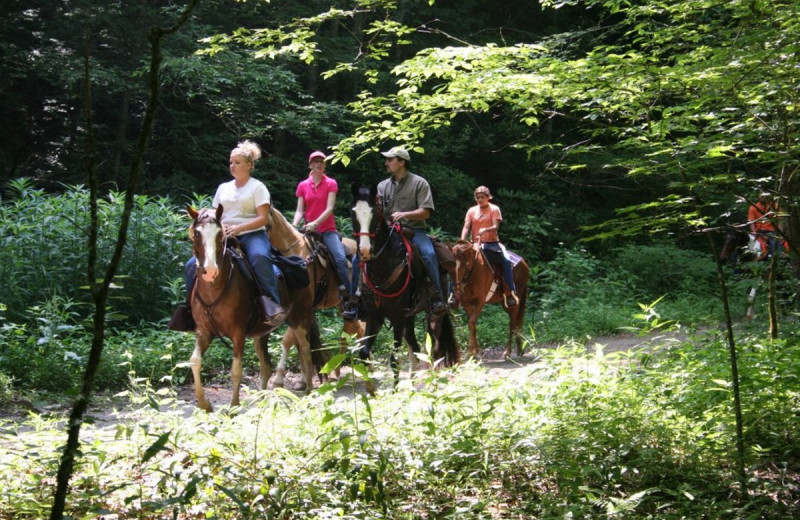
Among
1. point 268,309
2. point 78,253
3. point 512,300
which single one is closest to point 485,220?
point 512,300

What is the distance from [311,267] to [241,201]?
1948 mm

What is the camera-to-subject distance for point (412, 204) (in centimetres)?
890

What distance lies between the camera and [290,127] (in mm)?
18312

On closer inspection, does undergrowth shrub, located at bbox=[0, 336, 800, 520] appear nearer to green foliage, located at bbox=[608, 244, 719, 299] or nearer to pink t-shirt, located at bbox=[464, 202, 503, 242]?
pink t-shirt, located at bbox=[464, 202, 503, 242]

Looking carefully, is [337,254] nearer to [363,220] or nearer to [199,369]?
[363,220]

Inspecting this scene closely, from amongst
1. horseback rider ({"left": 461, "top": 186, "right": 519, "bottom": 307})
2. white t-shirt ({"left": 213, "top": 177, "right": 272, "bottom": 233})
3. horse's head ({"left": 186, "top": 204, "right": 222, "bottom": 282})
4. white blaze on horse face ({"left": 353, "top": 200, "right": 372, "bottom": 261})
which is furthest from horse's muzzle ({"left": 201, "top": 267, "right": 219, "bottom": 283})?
horseback rider ({"left": 461, "top": 186, "right": 519, "bottom": 307})

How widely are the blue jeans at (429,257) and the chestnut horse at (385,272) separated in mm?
72

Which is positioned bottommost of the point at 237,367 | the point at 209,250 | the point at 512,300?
the point at 512,300

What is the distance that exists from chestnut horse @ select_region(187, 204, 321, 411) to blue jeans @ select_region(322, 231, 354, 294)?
208 cm

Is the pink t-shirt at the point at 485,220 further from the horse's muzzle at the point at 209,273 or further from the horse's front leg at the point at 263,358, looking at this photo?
the horse's muzzle at the point at 209,273

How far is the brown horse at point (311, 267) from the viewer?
9.30m

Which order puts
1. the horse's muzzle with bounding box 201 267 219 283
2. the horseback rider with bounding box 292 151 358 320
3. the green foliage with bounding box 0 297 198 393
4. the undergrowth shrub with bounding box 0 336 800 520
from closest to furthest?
the undergrowth shrub with bounding box 0 336 800 520 → the horse's muzzle with bounding box 201 267 219 283 → the green foliage with bounding box 0 297 198 393 → the horseback rider with bounding box 292 151 358 320

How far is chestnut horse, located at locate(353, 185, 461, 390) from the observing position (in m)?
8.41

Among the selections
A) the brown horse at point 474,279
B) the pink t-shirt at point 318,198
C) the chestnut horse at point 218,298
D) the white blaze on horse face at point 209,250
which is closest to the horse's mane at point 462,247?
the brown horse at point 474,279
